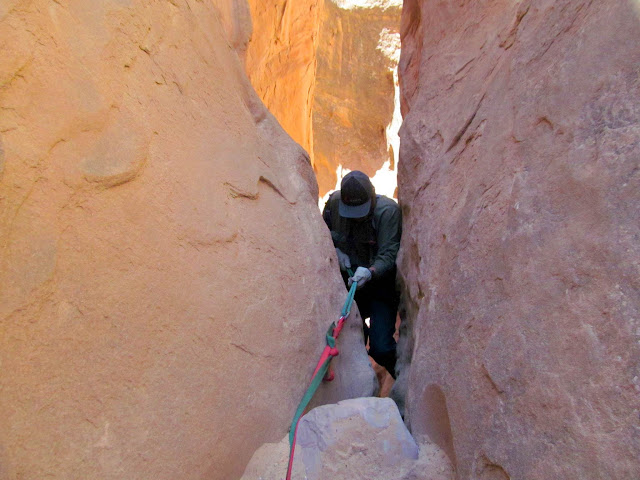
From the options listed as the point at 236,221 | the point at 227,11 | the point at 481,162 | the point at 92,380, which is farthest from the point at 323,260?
the point at 227,11

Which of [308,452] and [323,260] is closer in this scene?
[308,452]

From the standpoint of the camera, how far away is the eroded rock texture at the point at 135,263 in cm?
118

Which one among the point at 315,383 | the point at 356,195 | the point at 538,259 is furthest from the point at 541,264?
the point at 356,195

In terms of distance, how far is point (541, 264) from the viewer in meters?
1.32

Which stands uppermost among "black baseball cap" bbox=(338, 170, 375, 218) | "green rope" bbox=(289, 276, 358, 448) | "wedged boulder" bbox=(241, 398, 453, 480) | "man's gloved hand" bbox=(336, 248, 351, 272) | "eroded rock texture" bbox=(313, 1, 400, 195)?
"eroded rock texture" bbox=(313, 1, 400, 195)

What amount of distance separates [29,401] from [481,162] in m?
1.58

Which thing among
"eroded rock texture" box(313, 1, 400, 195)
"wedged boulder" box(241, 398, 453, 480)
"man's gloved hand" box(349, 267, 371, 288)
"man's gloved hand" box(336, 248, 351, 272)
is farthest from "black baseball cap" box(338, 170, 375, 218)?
"eroded rock texture" box(313, 1, 400, 195)

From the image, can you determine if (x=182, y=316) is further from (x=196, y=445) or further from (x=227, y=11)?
(x=227, y=11)

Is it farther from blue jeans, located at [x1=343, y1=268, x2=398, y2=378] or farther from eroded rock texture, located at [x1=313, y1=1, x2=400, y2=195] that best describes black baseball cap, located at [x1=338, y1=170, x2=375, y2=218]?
eroded rock texture, located at [x1=313, y1=1, x2=400, y2=195]

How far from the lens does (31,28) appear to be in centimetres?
130

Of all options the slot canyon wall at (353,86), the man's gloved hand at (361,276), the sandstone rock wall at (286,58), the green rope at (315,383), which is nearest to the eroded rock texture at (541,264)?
the green rope at (315,383)

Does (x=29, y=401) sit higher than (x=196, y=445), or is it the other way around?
(x=29, y=401)

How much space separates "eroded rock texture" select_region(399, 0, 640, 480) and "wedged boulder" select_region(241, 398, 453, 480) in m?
0.09

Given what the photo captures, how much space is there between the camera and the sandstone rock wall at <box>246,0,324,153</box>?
15.0 feet
